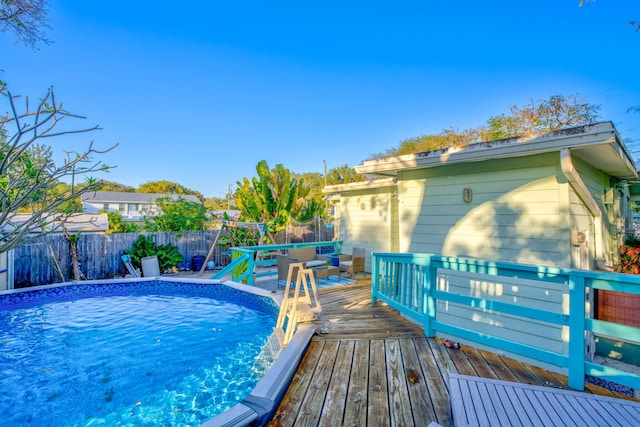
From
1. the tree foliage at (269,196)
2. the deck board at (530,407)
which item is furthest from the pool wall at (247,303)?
the tree foliage at (269,196)

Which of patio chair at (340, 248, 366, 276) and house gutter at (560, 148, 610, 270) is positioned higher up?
house gutter at (560, 148, 610, 270)

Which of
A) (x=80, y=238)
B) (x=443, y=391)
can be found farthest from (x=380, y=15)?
(x=80, y=238)

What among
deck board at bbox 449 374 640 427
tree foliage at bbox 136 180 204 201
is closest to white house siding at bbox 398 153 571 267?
deck board at bbox 449 374 640 427

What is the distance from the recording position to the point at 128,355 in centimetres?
499

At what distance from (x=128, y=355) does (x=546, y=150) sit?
22.1 feet

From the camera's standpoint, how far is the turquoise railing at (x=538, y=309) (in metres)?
2.32

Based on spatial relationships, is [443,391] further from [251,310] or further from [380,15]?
[380,15]

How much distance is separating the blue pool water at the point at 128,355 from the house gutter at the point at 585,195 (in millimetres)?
4691

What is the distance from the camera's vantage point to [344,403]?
7.90ft

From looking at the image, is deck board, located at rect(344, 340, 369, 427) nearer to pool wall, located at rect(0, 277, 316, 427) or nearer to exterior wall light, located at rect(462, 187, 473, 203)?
pool wall, located at rect(0, 277, 316, 427)

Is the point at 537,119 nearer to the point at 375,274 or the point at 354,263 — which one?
the point at 354,263

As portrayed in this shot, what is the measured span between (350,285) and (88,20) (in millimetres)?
10256

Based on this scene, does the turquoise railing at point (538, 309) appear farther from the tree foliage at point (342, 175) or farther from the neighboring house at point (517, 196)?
the tree foliage at point (342, 175)

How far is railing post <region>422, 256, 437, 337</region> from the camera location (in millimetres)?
3648
